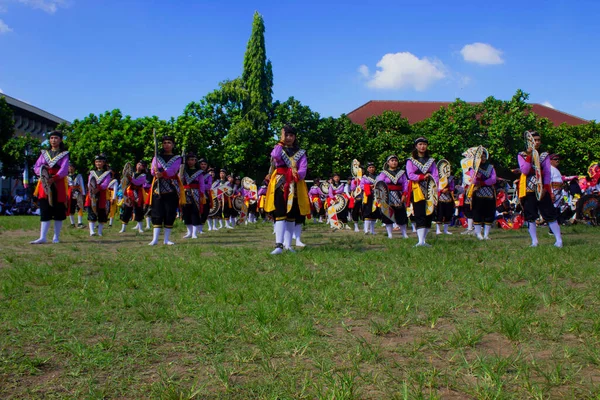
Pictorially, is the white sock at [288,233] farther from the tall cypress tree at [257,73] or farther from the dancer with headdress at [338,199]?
the tall cypress tree at [257,73]

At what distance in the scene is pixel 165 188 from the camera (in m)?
10.0

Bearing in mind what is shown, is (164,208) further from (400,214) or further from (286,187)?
(400,214)

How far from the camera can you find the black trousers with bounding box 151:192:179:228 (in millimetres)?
9984

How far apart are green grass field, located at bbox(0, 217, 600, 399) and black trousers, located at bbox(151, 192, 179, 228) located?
343 centimetres

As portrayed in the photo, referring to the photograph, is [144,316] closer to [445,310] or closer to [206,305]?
[206,305]

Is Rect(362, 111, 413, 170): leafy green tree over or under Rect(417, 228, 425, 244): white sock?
over

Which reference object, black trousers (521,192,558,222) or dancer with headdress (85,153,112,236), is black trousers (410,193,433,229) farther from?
dancer with headdress (85,153,112,236)

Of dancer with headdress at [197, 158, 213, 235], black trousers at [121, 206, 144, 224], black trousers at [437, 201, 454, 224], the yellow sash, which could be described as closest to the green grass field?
the yellow sash

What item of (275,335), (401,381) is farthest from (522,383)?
(275,335)

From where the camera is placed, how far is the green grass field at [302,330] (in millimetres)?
2764

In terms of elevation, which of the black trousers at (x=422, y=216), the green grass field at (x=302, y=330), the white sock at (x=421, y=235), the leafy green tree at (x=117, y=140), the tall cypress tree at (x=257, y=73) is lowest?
the green grass field at (x=302, y=330)

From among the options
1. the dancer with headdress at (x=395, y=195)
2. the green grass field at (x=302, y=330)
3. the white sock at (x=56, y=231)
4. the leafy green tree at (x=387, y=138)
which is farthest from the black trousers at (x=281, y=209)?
the leafy green tree at (x=387, y=138)

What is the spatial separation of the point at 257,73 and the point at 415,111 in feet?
79.6

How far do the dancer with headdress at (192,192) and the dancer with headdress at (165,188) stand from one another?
5.78ft
